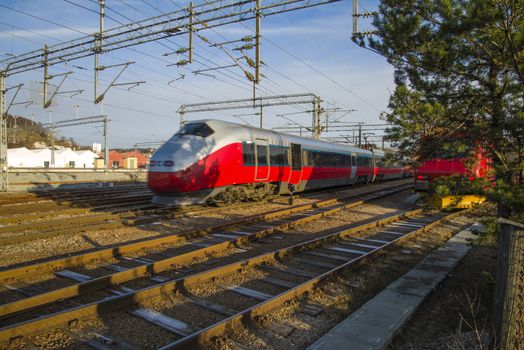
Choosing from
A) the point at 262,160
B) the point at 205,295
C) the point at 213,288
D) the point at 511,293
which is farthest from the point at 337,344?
the point at 262,160

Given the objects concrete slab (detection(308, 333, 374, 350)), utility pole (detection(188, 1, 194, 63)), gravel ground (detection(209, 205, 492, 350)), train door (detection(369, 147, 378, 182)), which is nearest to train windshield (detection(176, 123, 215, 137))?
utility pole (detection(188, 1, 194, 63))

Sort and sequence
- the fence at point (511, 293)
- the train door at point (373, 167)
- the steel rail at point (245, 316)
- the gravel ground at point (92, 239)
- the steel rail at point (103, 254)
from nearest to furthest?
1. the fence at point (511, 293)
2. the steel rail at point (245, 316)
3. the steel rail at point (103, 254)
4. the gravel ground at point (92, 239)
5. the train door at point (373, 167)

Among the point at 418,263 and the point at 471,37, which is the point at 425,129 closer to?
the point at 471,37

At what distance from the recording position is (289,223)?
10.1 metres

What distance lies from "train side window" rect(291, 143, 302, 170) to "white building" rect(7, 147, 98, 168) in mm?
55758

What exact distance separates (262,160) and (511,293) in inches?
437

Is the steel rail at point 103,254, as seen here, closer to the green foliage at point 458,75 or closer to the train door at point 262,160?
the train door at point 262,160

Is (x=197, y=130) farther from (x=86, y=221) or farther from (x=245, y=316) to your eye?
(x=245, y=316)

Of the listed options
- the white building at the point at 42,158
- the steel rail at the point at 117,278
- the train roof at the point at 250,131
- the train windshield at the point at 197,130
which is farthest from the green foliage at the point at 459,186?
the white building at the point at 42,158

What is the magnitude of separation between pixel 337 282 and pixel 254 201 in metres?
9.11

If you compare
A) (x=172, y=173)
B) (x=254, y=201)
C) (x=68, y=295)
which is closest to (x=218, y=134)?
(x=172, y=173)

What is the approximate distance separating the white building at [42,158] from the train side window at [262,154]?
5689 centimetres

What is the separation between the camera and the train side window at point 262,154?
46.1 ft

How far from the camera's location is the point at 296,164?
16688 mm
